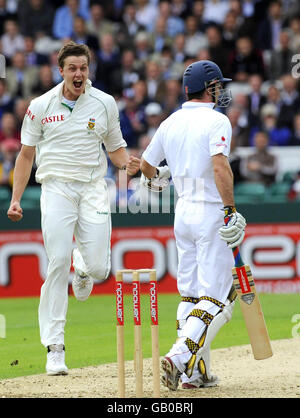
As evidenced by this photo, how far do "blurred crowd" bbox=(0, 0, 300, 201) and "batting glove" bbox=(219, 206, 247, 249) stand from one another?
325 inches

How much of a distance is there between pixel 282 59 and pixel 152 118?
9.66 feet

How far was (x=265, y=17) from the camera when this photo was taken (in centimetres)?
1830

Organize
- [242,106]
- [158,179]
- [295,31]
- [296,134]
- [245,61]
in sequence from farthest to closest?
1. [295,31]
2. [245,61]
3. [242,106]
4. [296,134]
5. [158,179]

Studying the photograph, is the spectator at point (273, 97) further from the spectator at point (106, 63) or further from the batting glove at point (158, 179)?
the batting glove at point (158, 179)

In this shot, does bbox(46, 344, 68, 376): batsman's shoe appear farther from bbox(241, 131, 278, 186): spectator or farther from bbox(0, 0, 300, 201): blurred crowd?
bbox(241, 131, 278, 186): spectator

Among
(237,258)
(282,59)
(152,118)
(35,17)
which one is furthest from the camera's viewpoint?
(35,17)

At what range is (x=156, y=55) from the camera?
1803 centimetres

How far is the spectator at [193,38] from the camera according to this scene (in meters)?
18.0

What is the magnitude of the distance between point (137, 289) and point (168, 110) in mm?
10450

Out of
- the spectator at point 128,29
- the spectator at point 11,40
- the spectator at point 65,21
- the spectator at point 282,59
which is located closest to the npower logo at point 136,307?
the spectator at point 282,59

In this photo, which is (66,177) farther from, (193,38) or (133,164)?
(193,38)

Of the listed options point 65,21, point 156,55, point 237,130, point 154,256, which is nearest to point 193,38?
point 156,55

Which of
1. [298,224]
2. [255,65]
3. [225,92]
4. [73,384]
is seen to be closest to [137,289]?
[73,384]
